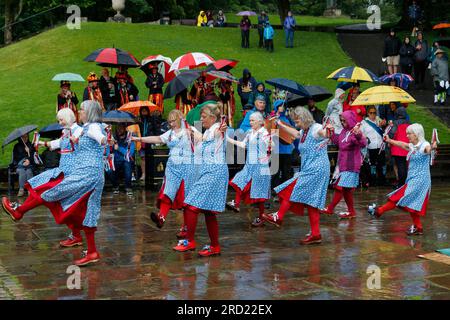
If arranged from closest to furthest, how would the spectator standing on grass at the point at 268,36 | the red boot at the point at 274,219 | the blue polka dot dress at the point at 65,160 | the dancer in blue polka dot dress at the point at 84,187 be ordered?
the dancer in blue polka dot dress at the point at 84,187
the blue polka dot dress at the point at 65,160
the red boot at the point at 274,219
the spectator standing on grass at the point at 268,36

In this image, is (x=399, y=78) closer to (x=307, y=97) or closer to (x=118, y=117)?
(x=307, y=97)

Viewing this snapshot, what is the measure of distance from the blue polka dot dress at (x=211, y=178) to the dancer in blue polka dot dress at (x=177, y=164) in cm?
→ 120

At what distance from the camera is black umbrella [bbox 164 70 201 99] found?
16938mm

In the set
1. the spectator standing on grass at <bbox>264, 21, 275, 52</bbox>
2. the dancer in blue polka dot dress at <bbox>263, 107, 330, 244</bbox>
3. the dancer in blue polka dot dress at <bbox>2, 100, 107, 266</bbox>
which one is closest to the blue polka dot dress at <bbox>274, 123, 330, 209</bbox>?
the dancer in blue polka dot dress at <bbox>263, 107, 330, 244</bbox>

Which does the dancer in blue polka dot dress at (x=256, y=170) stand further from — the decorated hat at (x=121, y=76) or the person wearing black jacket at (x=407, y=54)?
the person wearing black jacket at (x=407, y=54)

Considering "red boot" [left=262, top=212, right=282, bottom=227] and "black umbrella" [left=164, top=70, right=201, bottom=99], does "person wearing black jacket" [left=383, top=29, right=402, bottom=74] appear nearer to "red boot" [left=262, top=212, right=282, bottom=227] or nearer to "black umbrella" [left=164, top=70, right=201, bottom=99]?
"black umbrella" [left=164, top=70, right=201, bottom=99]

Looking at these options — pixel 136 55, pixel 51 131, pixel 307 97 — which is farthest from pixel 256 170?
pixel 136 55

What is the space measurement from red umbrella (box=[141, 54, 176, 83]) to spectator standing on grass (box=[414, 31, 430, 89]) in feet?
30.9

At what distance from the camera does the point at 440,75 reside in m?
23.6

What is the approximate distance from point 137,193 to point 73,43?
50.0 ft

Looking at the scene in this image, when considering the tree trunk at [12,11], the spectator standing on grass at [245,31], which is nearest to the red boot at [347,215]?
the spectator standing on grass at [245,31]

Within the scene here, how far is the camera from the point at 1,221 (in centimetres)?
1298

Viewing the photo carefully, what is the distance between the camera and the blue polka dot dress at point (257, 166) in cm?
1212
